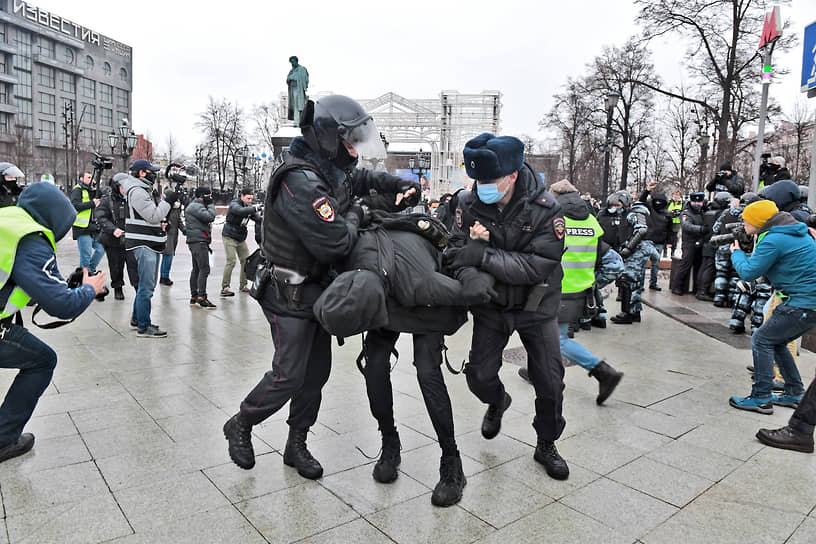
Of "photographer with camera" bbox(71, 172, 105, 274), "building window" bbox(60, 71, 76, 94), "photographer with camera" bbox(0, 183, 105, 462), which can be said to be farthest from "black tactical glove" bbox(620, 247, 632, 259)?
"building window" bbox(60, 71, 76, 94)

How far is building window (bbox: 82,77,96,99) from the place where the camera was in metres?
81.2

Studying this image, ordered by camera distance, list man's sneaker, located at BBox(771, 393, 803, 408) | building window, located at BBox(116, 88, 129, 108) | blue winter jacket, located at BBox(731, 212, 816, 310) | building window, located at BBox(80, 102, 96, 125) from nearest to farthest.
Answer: blue winter jacket, located at BBox(731, 212, 816, 310), man's sneaker, located at BBox(771, 393, 803, 408), building window, located at BBox(80, 102, 96, 125), building window, located at BBox(116, 88, 129, 108)

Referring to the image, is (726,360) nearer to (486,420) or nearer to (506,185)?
(486,420)

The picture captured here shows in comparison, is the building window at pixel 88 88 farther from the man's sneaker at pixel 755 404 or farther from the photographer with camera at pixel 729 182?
the man's sneaker at pixel 755 404

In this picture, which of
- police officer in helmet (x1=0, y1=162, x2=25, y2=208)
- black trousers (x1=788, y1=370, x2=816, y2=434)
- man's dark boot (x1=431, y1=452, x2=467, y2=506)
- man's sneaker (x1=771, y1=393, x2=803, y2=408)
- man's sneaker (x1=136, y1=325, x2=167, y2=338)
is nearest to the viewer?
man's dark boot (x1=431, y1=452, x2=467, y2=506)

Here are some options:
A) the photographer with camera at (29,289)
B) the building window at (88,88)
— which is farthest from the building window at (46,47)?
the photographer with camera at (29,289)

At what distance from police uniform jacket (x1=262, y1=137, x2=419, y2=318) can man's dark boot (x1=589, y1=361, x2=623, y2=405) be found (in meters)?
2.58

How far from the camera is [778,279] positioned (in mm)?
4430

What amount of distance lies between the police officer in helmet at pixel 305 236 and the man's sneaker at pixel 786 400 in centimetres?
374

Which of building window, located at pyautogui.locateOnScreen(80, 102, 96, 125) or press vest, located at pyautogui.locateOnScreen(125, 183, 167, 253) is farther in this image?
building window, located at pyautogui.locateOnScreen(80, 102, 96, 125)

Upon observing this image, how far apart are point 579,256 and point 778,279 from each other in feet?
5.07

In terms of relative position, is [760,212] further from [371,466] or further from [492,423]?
[371,466]

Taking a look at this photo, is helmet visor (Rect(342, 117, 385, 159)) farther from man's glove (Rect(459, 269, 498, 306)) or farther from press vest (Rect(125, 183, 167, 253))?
press vest (Rect(125, 183, 167, 253))

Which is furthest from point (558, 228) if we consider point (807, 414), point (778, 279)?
point (778, 279)
